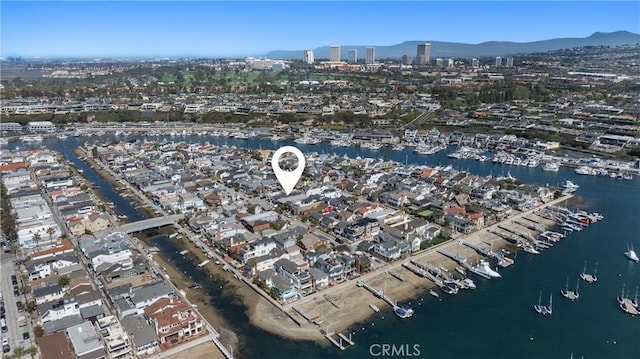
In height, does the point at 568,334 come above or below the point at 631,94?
below

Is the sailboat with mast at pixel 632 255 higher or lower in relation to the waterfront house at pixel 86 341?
lower

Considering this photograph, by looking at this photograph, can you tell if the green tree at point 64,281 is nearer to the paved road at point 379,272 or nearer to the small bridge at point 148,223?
the small bridge at point 148,223

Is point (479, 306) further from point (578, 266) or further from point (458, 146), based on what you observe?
point (458, 146)

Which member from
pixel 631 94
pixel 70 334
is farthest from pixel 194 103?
pixel 631 94

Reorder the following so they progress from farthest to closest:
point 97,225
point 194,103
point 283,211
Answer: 1. point 194,103
2. point 283,211
3. point 97,225

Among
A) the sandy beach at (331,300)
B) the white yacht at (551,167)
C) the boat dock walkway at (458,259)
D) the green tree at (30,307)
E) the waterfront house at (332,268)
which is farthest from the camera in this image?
the white yacht at (551,167)

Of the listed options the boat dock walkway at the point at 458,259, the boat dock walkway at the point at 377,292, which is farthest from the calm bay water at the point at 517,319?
the boat dock walkway at the point at 458,259

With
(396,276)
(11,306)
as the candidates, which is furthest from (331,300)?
(11,306)
